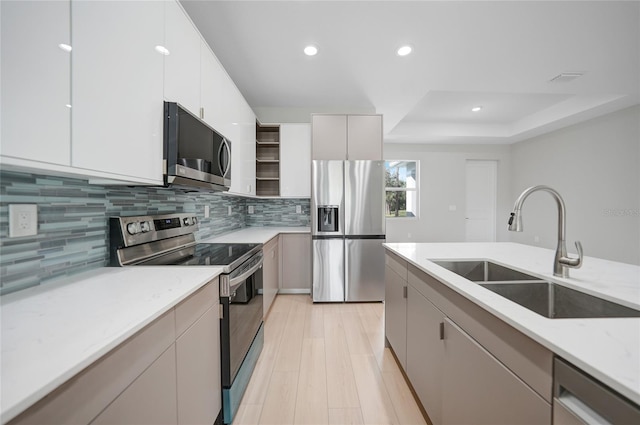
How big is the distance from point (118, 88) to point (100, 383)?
1.03 meters

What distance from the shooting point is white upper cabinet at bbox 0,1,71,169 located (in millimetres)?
657

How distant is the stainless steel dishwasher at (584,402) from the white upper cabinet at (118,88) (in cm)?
149

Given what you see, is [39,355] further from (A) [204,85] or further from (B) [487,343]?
(A) [204,85]

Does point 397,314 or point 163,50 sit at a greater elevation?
point 163,50

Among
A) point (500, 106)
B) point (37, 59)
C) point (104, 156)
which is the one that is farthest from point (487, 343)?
point (500, 106)

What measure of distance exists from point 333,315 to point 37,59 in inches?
109

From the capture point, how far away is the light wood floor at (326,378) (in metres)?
1.45

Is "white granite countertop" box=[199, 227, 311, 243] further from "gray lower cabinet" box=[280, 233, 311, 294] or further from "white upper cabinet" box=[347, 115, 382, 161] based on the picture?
"white upper cabinet" box=[347, 115, 382, 161]

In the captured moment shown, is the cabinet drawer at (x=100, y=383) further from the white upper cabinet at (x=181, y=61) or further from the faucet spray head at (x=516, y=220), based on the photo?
the faucet spray head at (x=516, y=220)

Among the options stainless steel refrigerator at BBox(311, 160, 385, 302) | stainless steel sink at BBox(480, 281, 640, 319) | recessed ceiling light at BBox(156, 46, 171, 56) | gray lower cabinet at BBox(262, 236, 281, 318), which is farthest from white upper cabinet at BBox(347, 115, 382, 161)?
stainless steel sink at BBox(480, 281, 640, 319)

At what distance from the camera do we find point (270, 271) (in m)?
2.79

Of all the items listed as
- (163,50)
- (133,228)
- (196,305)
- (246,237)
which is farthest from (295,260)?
(163,50)

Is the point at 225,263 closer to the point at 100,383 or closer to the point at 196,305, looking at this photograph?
the point at 196,305

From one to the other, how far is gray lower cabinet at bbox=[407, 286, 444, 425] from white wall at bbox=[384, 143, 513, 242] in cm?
440
